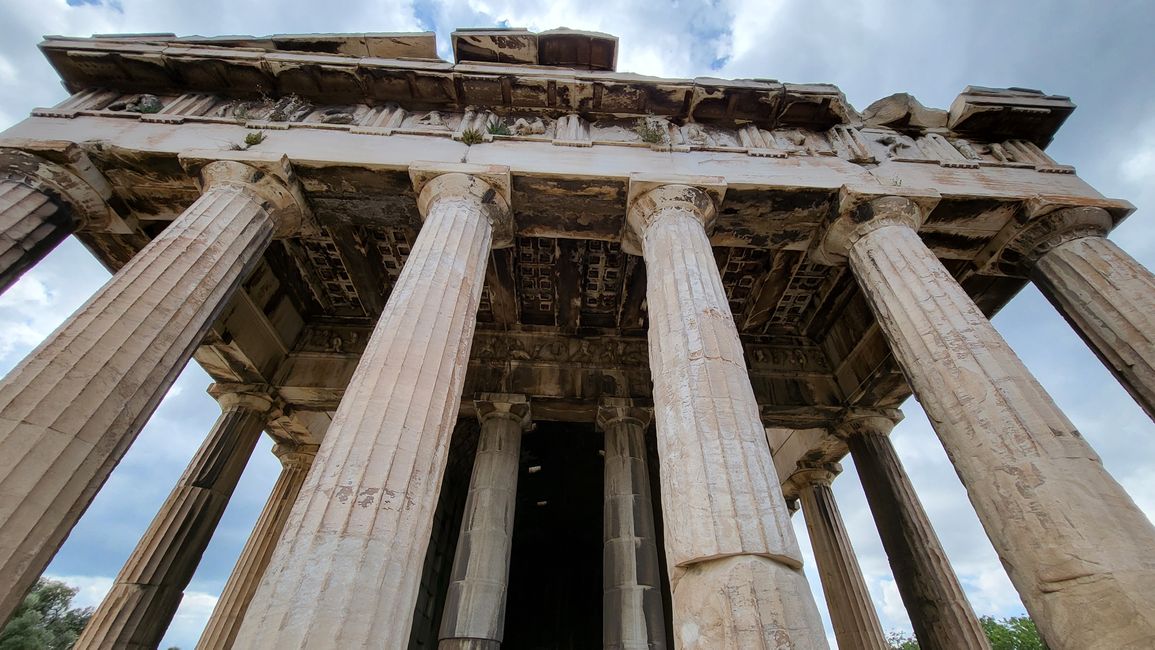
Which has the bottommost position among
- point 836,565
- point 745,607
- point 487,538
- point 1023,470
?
point 745,607

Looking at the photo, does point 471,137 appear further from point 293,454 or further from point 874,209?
point 293,454

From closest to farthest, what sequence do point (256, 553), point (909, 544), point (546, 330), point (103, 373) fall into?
point (103, 373) < point (909, 544) < point (256, 553) < point (546, 330)

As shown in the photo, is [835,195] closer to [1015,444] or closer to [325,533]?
[1015,444]

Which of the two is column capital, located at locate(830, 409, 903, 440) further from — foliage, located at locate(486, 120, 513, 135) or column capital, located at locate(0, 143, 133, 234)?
column capital, located at locate(0, 143, 133, 234)

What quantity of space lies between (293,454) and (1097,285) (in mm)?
15763

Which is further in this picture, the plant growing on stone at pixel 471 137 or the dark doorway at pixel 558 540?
the dark doorway at pixel 558 540

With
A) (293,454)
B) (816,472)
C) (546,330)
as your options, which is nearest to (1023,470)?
(816,472)

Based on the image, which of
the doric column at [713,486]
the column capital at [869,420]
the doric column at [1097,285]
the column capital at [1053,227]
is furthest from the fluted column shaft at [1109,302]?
the doric column at [713,486]

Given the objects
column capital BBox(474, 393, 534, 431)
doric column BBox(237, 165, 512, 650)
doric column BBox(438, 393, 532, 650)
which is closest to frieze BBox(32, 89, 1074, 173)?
doric column BBox(237, 165, 512, 650)

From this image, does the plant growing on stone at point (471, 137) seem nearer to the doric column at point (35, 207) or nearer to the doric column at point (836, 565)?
the doric column at point (35, 207)

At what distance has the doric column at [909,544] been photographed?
8.35m

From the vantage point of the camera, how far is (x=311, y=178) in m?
8.05

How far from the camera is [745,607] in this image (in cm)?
355

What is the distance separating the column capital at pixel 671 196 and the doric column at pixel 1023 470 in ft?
8.45
